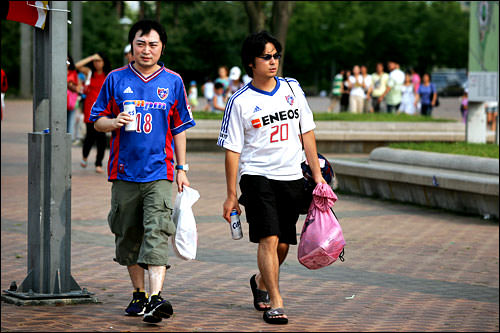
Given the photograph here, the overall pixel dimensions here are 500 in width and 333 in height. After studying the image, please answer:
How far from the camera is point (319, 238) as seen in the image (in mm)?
5770

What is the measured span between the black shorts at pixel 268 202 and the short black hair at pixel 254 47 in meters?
0.68

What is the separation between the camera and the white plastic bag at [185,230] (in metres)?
5.70

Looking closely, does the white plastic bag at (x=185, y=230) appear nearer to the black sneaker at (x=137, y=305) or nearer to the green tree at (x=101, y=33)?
the black sneaker at (x=137, y=305)

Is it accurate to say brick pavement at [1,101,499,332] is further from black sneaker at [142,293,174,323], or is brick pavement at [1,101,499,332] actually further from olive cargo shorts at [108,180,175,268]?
olive cargo shorts at [108,180,175,268]

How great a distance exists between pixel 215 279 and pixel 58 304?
1437 millimetres

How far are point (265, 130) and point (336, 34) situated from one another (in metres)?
81.1

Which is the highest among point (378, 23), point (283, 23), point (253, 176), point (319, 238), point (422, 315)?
point (378, 23)

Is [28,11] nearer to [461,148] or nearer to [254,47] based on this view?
[254,47]

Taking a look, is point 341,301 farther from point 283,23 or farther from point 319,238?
point 283,23

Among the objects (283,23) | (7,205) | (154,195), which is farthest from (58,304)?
(283,23)

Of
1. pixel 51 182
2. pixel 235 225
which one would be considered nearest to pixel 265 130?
pixel 235 225

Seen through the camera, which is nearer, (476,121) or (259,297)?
(259,297)

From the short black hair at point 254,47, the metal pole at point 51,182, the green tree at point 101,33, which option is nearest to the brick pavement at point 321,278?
the metal pole at point 51,182

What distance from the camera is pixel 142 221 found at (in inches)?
227
